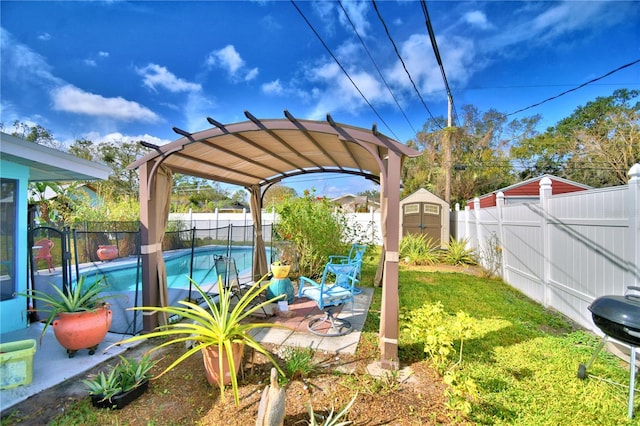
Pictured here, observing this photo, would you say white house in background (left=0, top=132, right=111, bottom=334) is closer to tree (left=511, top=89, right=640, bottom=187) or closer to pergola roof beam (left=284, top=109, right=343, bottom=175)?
pergola roof beam (left=284, top=109, right=343, bottom=175)

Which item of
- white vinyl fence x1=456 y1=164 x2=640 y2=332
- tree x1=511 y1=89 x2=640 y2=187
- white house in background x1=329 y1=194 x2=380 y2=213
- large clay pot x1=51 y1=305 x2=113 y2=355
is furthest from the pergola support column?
tree x1=511 y1=89 x2=640 y2=187

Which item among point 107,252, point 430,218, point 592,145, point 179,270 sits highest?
point 592,145

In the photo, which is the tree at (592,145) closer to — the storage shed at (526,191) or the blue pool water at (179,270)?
the storage shed at (526,191)

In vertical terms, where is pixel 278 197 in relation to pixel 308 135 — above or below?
below

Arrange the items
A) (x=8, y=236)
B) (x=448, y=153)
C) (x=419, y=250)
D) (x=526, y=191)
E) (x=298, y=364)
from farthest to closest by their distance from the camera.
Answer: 1. (x=448, y=153)
2. (x=526, y=191)
3. (x=419, y=250)
4. (x=8, y=236)
5. (x=298, y=364)

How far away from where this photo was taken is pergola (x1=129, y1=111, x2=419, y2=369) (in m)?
2.96

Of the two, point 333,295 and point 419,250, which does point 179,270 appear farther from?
point 419,250

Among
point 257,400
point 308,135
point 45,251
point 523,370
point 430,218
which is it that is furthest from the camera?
point 430,218

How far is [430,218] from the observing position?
1023 cm

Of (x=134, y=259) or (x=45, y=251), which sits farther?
(x=134, y=259)

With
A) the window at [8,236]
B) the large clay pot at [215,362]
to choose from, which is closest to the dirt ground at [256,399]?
the large clay pot at [215,362]

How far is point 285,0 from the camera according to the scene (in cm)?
456

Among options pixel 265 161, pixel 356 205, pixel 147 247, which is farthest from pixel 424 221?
pixel 147 247

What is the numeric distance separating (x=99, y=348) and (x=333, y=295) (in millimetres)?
2706
